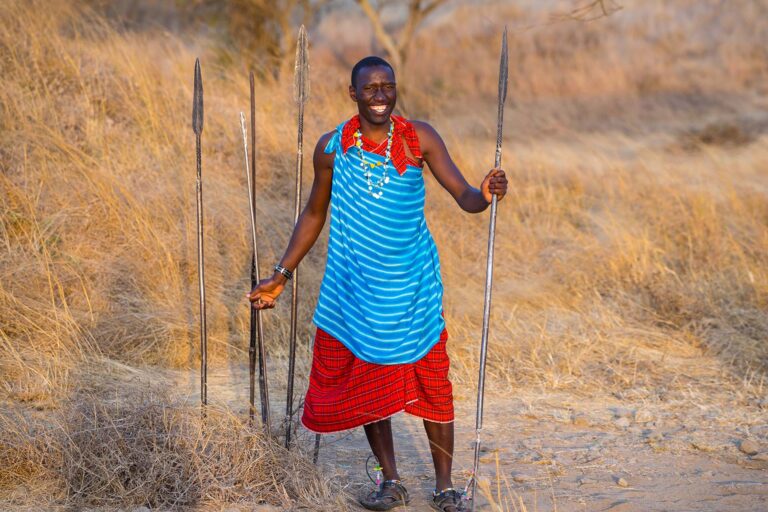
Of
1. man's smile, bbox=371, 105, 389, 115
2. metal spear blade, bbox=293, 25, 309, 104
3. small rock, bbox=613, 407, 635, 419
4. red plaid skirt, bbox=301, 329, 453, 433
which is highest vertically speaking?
metal spear blade, bbox=293, 25, 309, 104

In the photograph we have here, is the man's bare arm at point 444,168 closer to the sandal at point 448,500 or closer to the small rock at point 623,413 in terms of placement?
the sandal at point 448,500

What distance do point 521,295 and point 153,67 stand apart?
11.0 feet

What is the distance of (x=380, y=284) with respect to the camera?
312cm

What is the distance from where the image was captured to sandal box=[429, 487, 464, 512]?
3.19m

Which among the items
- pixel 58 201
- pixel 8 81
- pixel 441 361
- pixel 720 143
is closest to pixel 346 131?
pixel 441 361

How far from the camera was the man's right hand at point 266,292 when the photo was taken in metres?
3.25

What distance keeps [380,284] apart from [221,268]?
260cm

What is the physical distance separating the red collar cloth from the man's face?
7cm

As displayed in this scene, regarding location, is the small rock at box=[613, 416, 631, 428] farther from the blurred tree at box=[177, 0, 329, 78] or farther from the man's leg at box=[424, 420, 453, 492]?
the blurred tree at box=[177, 0, 329, 78]

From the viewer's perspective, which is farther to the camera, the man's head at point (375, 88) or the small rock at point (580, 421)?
the small rock at point (580, 421)

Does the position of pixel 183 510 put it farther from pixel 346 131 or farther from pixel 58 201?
pixel 58 201

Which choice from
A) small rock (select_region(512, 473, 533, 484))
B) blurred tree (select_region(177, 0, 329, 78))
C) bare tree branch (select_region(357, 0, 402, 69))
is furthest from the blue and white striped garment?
bare tree branch (select_region(357, 0, 402, 69))

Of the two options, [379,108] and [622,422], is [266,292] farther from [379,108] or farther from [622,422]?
[622,422]

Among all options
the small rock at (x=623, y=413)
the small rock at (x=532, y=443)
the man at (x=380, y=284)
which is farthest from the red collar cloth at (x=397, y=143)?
the small rock at (x=623, y=413)
